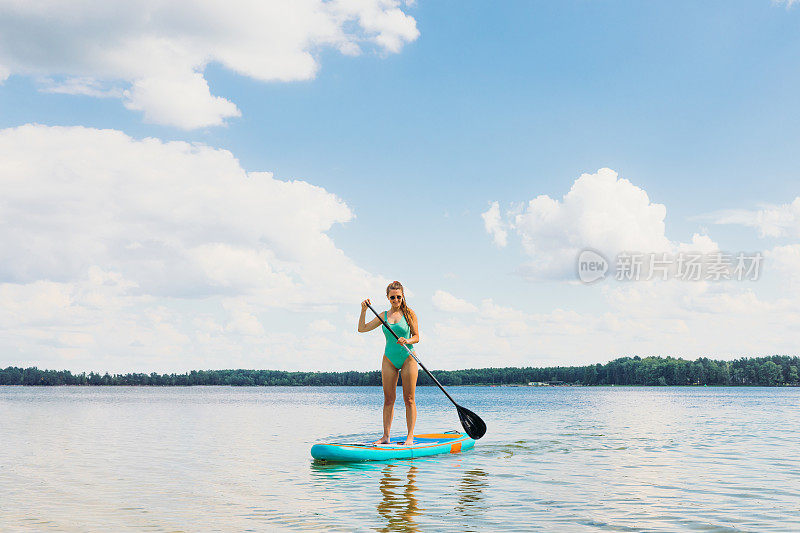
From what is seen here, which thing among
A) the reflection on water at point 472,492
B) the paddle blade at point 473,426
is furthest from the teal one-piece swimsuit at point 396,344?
the paddle blade at point 473,426

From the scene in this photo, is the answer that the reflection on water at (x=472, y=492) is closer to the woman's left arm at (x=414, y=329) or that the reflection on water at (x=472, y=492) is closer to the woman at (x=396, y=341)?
the woman at (x=396, y=341)

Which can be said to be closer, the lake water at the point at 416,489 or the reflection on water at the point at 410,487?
the lake water at the point at 416,489

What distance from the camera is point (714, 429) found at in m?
28.9

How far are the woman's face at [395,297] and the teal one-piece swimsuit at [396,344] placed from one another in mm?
265

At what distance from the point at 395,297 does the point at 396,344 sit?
3.30 feet

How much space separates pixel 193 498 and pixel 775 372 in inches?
7198

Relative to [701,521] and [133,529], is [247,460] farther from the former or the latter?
[701,521]

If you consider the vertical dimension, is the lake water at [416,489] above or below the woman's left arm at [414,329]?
below

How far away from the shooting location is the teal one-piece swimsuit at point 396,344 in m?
14.2

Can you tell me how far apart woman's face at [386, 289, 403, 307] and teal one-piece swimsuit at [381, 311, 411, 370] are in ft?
0.87

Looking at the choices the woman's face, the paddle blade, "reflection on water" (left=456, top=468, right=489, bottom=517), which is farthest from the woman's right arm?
the paddle blade

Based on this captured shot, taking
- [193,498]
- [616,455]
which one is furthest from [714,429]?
[193,498]

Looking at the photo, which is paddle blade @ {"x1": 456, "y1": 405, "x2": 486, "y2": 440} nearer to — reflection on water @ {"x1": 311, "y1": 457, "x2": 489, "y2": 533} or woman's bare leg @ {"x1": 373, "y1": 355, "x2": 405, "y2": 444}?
reflection on water @ {"x1": 311, "y1": 457, "x2": 489, "y2": 533}

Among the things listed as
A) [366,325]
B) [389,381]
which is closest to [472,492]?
[389,381]
